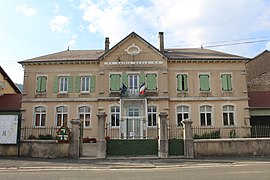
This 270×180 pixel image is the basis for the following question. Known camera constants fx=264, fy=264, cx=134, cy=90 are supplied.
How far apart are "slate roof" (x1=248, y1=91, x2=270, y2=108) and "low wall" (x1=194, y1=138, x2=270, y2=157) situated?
1145 cm

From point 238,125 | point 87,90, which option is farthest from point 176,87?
point 87,90

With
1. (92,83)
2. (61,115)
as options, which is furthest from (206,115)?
(61,115)

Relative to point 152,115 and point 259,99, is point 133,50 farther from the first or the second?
point 259,99

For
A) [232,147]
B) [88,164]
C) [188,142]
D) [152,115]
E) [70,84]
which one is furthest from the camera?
[70,84]

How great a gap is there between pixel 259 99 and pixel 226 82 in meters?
4.32

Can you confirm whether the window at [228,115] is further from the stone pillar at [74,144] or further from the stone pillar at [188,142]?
Result: the stone pillar at [74,144]

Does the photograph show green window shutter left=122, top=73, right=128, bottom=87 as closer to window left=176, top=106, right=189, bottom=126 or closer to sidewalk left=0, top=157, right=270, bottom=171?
window left=176, top=106, right=189, bottom=126

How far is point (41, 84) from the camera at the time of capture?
2652 cm

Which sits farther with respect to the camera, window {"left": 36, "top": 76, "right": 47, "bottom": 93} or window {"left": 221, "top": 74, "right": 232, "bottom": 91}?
window {"left": 36, "top": 76, "right": 47, "bottom": 93}

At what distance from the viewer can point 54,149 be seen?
1541cm

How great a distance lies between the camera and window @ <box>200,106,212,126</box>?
25656 mm

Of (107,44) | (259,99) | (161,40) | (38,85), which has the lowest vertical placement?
(259,99)

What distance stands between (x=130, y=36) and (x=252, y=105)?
1412 cm

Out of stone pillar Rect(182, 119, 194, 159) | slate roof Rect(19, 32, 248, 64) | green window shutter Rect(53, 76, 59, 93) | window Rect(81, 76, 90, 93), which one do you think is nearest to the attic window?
slate roof Rect(19, 32, 248, 64)
